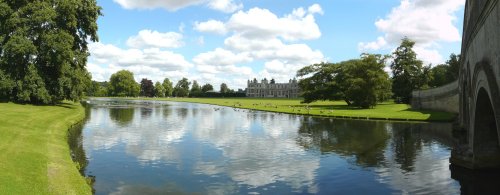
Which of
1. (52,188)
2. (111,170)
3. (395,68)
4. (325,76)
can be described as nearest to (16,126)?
(111,170)

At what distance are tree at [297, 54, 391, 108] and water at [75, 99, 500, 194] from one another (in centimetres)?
4790

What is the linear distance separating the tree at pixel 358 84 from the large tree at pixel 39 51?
59.5 meters

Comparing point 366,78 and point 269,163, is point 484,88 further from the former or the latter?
point 366,78

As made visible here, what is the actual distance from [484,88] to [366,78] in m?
78.9

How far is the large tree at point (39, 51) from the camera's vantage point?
178ft

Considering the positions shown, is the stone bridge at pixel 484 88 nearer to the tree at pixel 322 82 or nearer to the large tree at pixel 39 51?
the large tree at pixel 39 51

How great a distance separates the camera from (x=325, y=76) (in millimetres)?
118375

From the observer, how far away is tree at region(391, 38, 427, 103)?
120688 millimetres

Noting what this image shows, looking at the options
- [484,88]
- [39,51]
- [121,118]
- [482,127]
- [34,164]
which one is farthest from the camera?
[121,118]

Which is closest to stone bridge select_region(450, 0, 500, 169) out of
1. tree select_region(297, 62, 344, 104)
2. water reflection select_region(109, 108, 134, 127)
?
water reflection select_region(109, 108, 134, 127)

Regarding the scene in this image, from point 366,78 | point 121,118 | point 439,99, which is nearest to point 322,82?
point 366,78

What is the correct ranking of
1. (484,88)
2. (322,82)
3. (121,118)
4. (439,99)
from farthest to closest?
(322,82) < (439,99) < (121,118) < (484,88)

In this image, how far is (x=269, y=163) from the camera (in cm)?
2819

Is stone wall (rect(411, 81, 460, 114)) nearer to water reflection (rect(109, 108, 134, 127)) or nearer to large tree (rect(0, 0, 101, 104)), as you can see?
water reflection (rect(109, 108, 134, 127))
